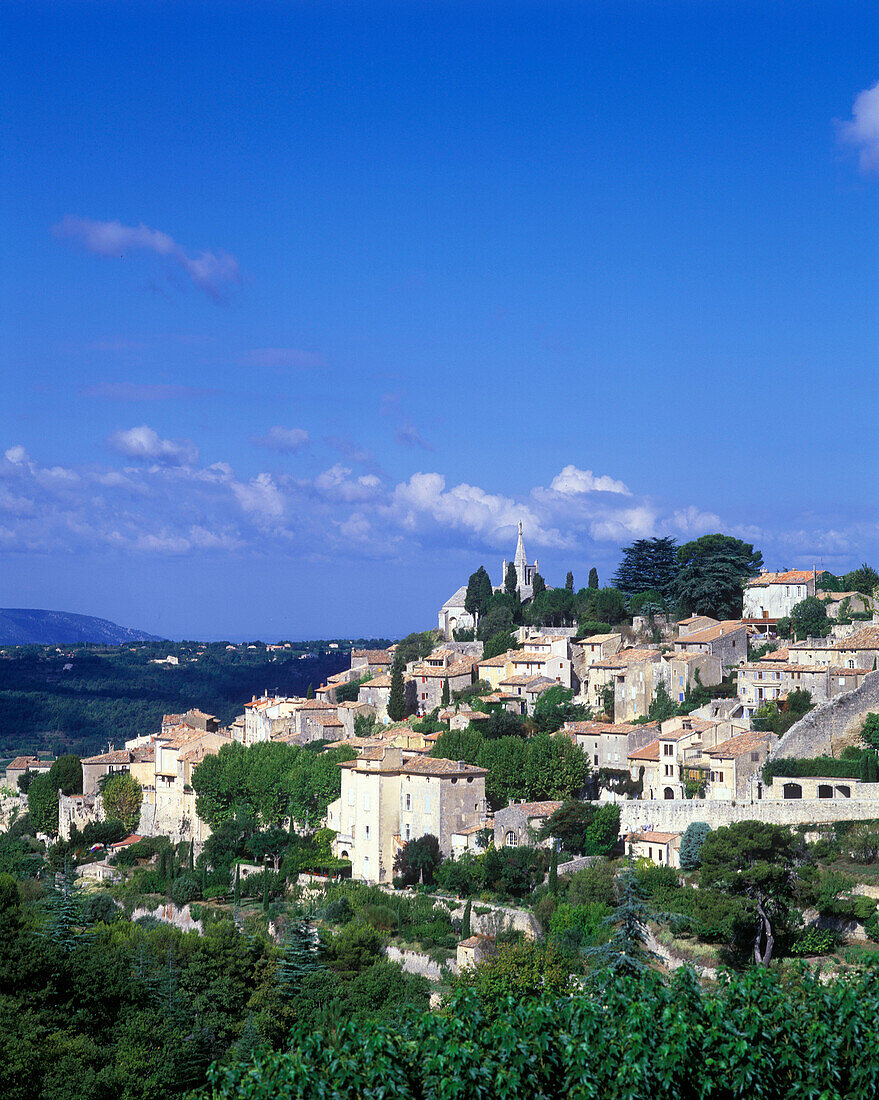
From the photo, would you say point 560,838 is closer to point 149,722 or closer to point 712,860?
point 712,860

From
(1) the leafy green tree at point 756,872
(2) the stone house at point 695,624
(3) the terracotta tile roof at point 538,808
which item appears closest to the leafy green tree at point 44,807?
(3) the terracotta tile roof at point 538,808

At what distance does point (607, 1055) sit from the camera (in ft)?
Answer: 64.3

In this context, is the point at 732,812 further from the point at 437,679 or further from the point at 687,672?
the point at 437,679

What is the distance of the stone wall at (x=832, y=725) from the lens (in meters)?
42.5

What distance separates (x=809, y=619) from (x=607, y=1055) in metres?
39.0

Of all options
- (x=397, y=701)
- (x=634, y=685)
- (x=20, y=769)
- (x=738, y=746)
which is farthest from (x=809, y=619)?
(x=20, y=769)

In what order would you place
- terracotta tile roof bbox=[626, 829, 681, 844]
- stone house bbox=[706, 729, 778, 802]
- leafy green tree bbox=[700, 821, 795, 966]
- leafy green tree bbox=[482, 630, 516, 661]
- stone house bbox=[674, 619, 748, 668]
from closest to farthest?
leafy green tree bbox=[700, 821, 795, 966]
terracotta tile roof bbox=[626, 829, 681, 844]
stone house bbox=[706, 729, 778, 802]
stone house bbox=[674, 619, 748, 668]
leafy green tree bbox=[482, 630, 516, 661]

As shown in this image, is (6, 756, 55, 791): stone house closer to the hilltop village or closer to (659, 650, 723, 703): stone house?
the hilltop village

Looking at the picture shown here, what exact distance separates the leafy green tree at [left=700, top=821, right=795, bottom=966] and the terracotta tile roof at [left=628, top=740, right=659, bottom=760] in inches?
340

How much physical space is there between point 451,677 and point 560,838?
20321 mm

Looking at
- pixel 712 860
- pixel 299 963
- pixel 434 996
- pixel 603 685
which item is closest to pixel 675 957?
pixel 712 860

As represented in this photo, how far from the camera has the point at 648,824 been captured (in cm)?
4131

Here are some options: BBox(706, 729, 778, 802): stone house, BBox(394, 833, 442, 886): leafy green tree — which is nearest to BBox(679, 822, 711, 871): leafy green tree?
BBox(706, 729, 778, 802): stone house

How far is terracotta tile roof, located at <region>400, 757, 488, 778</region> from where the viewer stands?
44.8 m
